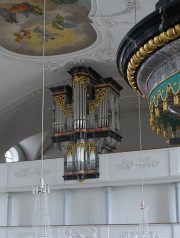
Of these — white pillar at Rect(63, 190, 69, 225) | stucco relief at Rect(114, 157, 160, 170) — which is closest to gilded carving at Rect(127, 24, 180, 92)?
stucco relief at Rect(114, 157, 160, 170)

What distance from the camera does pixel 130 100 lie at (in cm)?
1694

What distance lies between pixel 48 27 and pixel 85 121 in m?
2.85

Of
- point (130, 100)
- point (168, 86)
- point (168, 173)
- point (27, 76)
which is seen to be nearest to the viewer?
point (168, 86)

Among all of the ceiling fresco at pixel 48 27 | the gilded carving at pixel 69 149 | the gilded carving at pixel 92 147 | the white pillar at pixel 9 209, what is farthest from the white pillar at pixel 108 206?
the ceiling fresco at pixel 48 27

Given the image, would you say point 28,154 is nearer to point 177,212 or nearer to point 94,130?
point 94,130

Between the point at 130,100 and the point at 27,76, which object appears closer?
the point at 27,76

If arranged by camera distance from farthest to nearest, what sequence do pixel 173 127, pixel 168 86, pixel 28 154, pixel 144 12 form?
1. pixel 28 154
2. pixel 144 12
3. pixel 173 127
4. pixel 168 86

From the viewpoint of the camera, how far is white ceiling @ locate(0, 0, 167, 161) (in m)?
10.3

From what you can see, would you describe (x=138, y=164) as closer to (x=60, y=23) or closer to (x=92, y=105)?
(x=92, y=105)

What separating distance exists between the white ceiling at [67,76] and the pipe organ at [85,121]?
511 mm

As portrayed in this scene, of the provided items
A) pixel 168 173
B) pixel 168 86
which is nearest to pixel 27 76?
pixel 168 173

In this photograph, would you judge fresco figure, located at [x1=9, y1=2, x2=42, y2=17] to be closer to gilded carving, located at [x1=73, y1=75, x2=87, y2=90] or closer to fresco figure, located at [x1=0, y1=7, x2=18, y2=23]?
fresco figure, located at [x1=0, y1=7, x2=18, y2=23]

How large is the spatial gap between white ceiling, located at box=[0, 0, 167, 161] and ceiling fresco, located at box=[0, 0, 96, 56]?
10.9 inches

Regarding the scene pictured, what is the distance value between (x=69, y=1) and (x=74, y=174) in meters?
4.72
